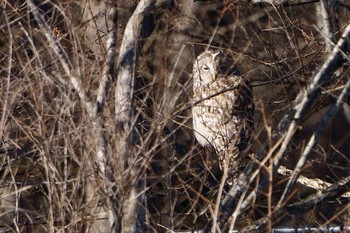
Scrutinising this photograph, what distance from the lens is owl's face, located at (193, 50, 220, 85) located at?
26.2 ft

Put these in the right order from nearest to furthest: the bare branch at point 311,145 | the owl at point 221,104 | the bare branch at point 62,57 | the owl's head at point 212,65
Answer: the bare branch at point 311,145 < the bare branch at point 62,57 < the owl at point 221,104 < the owl's head at point 212,65

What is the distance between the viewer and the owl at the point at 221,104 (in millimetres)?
7242

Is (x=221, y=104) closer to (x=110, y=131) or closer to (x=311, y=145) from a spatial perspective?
(x=311, y=145)

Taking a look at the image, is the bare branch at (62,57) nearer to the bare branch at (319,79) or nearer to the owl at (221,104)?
the bare branch at (319,79)

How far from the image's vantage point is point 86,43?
5.39 meters

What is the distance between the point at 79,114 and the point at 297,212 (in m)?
1.37

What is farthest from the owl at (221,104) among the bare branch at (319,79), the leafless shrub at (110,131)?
the bare branch at (319,79)

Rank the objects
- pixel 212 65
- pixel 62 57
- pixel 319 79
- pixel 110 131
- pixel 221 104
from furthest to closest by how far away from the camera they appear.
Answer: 1. pixel 212 65
2. pixel 221 104
3. pixel 62 57
4. pixel 319 79
5. pixel 110 131

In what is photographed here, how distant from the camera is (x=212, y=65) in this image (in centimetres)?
802

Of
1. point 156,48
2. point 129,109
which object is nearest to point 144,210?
point 129,109

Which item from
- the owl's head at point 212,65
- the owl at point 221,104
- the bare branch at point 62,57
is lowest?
the owl at point 221,104

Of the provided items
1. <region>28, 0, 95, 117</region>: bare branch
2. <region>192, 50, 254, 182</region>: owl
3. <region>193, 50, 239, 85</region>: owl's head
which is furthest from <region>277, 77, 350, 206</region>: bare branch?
<region>193, 50, 239, 85</region>: owl's head

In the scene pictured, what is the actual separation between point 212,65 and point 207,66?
0.09 m

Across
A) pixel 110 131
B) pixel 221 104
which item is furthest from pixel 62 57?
pixel 221 104
